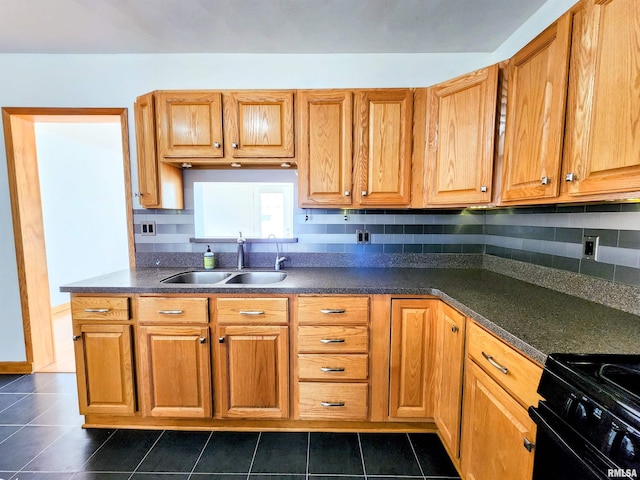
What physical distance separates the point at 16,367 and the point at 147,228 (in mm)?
1621

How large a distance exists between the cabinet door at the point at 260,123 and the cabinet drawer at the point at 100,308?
1.14 metres

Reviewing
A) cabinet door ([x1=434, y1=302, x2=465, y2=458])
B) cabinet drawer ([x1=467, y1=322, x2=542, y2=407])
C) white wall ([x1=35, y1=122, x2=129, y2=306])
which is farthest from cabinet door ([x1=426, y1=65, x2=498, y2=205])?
white wall ([x1=35, y1=122, x2=129, y2=306])

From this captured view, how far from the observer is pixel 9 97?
2.10 meters

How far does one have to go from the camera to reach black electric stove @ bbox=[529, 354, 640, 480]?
1.98 feet

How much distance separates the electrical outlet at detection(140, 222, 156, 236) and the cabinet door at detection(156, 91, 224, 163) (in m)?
0.61

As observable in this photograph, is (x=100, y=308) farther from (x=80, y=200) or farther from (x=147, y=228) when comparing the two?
(x=80, y=200)

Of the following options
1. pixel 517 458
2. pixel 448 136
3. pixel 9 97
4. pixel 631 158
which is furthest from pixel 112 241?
pixel 631 158

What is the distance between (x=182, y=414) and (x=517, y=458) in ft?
5.54

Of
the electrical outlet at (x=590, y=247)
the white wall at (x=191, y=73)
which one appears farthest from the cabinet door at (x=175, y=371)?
the electrical outlet at (x=590, y=247)

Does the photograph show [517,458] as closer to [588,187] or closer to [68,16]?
[588,187]

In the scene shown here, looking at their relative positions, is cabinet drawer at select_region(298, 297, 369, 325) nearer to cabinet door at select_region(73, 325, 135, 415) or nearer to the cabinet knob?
the cabinet knob

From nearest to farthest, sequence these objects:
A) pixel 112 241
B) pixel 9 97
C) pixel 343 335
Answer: pixel 343 335
pixel 9 97
pixel 112 241

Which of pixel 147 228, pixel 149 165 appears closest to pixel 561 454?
pixel 149 165

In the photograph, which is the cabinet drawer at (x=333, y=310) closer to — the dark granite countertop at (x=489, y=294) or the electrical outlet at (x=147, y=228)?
the dark granite countertop at (x=489, y=294)
